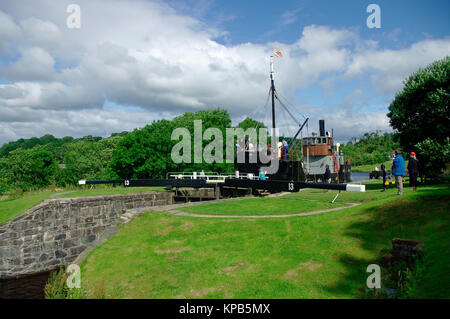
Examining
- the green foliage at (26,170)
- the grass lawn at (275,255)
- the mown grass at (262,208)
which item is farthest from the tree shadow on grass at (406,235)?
the green foliage at (26,170)

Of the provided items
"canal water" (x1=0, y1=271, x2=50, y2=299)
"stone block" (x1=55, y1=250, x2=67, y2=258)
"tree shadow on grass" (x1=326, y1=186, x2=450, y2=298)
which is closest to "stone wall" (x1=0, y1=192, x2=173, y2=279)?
"stone block" (x1=55, y1=250, x2=67, y2=258)

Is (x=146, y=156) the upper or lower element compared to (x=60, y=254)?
upper

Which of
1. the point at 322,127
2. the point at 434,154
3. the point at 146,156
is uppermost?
the point at 322,127

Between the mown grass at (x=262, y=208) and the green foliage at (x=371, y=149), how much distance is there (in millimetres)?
91743

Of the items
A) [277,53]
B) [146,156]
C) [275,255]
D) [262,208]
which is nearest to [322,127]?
[277,53]

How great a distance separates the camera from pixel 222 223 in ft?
41.9

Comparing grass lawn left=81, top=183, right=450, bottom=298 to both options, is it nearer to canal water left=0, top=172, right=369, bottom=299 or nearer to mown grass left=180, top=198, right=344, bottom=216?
mown grass left=180, top=198, right=344, bottom=216

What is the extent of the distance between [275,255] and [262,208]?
736 cm

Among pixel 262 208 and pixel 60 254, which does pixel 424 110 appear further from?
pixel 60 254

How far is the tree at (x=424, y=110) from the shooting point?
22812mm

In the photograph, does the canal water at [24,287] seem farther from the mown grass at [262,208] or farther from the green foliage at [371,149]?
the green foliage at [371,149]

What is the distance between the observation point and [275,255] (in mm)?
9180
